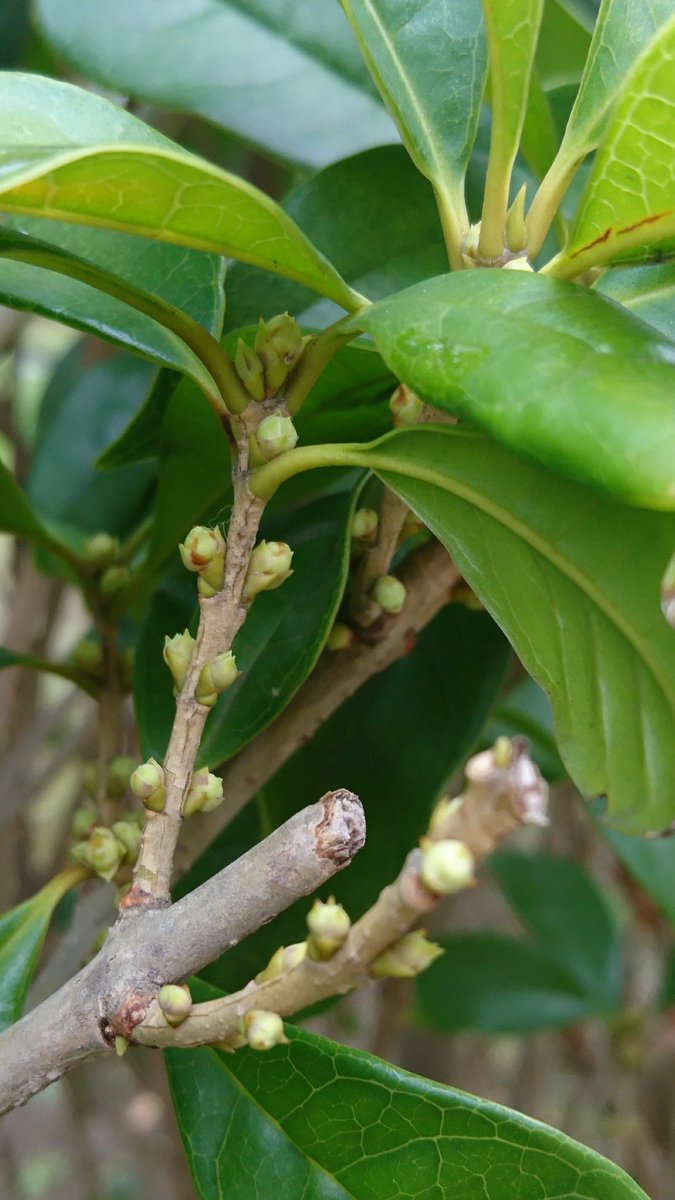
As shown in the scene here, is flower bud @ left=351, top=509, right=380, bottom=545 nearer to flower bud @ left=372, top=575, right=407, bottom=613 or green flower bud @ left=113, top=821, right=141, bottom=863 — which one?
flower bud @ left=372, top=575, right=407, bottom=613

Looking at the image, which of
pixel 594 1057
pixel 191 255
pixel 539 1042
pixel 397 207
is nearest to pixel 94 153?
pixel 191 255

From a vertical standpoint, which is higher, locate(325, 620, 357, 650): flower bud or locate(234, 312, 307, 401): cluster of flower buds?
locate(234, 312, 307, 401): cluster of flower buds

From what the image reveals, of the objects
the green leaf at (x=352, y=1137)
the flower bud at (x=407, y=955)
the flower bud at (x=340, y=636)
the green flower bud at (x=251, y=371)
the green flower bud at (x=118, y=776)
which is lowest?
the green leaf at (x=352, y=1137)

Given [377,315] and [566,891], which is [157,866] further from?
[566,891]

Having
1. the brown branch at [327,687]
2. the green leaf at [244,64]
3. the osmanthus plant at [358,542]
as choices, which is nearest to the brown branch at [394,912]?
the osmanthus plant at [358,542]

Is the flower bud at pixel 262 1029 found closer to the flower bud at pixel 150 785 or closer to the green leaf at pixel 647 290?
the flower bud at pixel 150 785

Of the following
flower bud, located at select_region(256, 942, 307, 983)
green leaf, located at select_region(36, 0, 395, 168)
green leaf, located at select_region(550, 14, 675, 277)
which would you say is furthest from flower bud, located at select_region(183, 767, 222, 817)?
green leaf, located at select_region(36, 0, 395, 168)

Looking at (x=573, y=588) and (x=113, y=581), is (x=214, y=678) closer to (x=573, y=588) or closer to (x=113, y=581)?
(x=573, y=588)

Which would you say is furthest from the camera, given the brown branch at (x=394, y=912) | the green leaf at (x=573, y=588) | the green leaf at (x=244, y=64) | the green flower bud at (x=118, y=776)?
the green leaf at (x=244, y=64)
